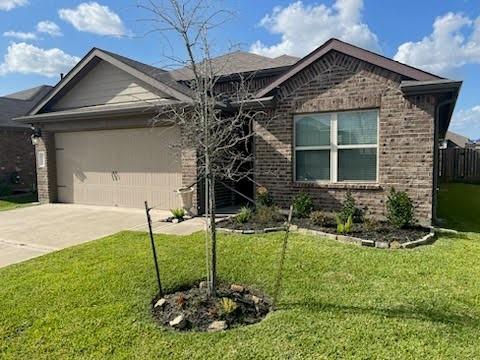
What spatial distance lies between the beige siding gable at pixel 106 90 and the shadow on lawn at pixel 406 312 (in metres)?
8.19

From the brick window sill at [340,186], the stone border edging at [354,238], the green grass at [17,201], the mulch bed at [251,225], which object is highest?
the brick window sill at [340,186]

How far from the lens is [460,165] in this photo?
1908 cm

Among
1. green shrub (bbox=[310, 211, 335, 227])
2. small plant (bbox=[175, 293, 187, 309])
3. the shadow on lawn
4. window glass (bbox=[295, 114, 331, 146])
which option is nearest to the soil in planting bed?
green shrub (bbox=[310, 211, 335, 227])

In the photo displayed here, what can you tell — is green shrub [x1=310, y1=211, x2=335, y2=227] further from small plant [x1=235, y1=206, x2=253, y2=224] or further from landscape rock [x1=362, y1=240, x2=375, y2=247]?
small plant [x1=235, y1=206, x2=253, y2=224]

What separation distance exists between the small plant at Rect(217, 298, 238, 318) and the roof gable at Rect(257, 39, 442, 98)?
6.31 metres

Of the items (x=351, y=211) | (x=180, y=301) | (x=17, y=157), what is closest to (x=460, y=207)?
(x=351, y=211)

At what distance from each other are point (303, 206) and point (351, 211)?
115 centimetres

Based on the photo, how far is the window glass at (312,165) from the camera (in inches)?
350

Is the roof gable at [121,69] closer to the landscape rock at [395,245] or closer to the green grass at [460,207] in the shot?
the landscape rock at [395,245]

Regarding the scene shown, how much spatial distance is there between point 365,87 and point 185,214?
18.8ft

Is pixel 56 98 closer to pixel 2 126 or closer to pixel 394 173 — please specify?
pixel 2 126

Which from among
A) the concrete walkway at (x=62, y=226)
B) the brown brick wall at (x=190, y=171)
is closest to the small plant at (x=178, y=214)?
the concrete walkway at (x=62, y=226)

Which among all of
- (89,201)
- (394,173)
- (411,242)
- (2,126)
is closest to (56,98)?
(89,201)

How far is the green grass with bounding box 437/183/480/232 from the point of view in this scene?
858 cm
